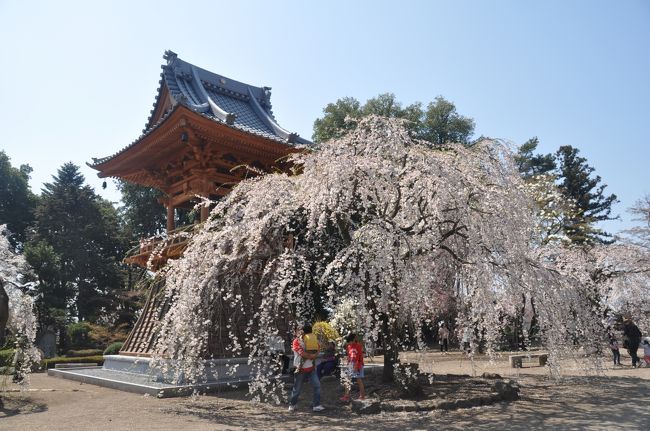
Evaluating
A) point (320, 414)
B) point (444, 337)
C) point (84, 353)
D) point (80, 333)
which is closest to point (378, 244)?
point (320, 414)

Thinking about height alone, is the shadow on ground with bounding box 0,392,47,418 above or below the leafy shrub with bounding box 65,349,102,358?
above

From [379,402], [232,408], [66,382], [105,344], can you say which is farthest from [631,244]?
[105,344]

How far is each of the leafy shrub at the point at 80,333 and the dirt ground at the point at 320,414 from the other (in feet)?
59.3

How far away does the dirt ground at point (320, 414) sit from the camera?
22.0 feet

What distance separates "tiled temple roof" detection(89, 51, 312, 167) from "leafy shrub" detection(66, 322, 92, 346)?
16195 millimetres

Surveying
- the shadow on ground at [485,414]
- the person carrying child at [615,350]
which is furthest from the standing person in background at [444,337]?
the shadow on ground at [485,414]

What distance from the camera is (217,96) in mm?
18719

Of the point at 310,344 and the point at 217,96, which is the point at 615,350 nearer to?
the point at 310,344

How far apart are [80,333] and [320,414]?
80.1 feet

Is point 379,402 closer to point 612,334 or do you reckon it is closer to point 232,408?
point 232,408

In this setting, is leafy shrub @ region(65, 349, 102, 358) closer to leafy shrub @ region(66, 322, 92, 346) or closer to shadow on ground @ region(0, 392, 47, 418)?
leafy shrub @ region(66, 322, 92, 346)

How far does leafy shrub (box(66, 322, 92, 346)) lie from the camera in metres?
27.2

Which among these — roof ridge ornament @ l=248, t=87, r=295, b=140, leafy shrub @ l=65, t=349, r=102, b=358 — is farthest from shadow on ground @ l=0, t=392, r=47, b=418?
leafy shrub @ l=65, t=349, r=102, b=358

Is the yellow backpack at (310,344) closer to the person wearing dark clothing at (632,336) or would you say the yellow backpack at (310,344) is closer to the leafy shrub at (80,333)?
the person wearing dark clothing at (632,336)
